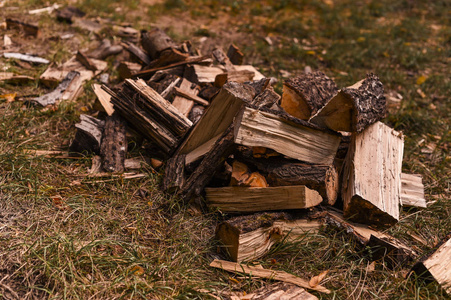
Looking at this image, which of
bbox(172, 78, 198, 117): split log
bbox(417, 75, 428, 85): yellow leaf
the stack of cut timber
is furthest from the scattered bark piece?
bbox(417, 75, 428, 85): yellow leaf

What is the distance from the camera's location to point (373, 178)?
297 cm

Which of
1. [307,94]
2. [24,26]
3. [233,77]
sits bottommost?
[24,26]

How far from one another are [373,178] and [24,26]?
5.48 metres

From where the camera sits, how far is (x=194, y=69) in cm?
416

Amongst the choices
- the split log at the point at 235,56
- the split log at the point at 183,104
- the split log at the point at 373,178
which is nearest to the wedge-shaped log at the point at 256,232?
the split log at the point at 373,178

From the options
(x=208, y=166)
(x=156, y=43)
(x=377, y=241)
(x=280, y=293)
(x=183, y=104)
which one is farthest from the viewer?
(x=156, y=43)

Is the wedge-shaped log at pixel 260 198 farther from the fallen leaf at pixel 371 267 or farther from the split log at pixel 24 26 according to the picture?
the split log at pixel 24 26

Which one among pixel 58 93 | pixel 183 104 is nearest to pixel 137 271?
pixel 183 104

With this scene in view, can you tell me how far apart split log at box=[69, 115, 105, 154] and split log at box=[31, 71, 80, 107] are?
0.82m

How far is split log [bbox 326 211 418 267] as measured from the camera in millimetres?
2656

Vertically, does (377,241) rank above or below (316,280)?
above

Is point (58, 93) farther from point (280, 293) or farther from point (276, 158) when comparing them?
point (280, 293)

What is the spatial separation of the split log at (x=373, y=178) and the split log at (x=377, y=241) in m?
0.09

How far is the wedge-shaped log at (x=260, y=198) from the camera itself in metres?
2.69
